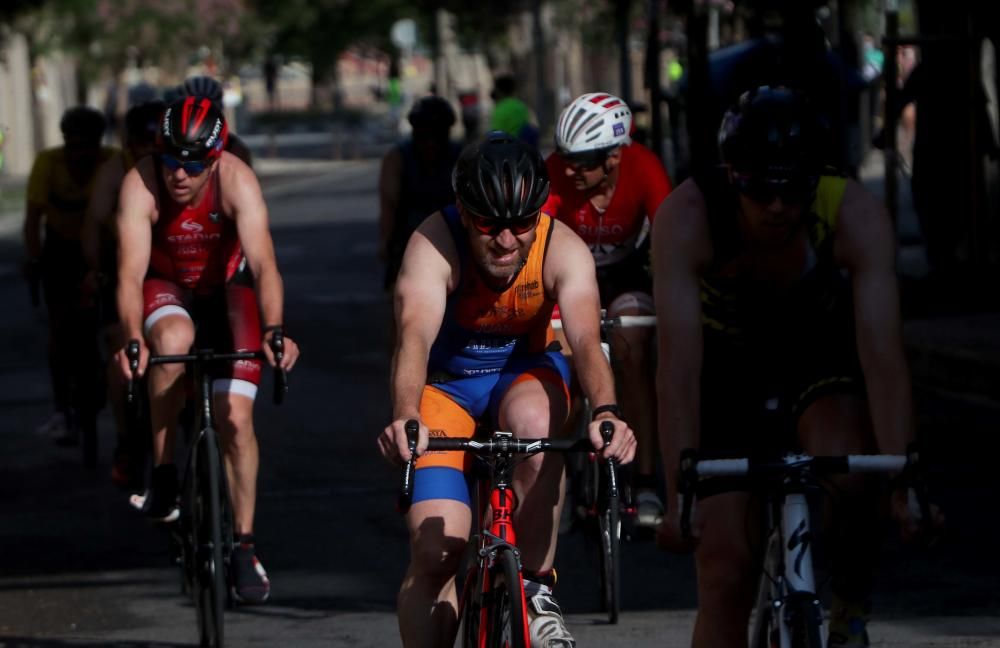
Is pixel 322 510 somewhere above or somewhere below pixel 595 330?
below

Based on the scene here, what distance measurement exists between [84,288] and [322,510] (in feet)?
5.20

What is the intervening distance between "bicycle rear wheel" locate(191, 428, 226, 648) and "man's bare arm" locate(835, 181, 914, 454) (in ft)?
9.29

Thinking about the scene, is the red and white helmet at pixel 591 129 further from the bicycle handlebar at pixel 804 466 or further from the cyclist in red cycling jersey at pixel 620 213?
the bicycle handlebar at pixel 804 466

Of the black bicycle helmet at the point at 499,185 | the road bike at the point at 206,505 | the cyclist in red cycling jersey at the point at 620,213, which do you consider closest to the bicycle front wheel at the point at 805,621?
the black bicycle helmet at the point at 499,185

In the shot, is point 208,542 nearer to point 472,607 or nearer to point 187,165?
point 187,165

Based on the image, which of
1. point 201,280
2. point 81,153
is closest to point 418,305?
point 201,280

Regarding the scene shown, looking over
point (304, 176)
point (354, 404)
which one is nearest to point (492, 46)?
point (304, 176)

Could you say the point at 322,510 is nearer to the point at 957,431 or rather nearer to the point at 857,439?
the point at 957,431

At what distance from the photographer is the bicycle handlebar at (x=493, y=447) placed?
488 centimetres

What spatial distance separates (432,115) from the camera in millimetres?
10602

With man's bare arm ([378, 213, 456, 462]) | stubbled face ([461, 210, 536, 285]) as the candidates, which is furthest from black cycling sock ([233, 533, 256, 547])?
stubbled face ([461, 210, 536, 285])

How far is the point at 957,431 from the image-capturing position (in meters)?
10.8

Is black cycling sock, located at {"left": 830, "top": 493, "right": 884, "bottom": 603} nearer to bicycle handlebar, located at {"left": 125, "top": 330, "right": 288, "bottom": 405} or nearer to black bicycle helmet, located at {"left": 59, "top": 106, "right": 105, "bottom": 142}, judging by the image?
bicycle handlebar, located at {"left": 125, "top": 330, "right": 288, "bottom": 405}

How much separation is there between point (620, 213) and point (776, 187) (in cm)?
354
